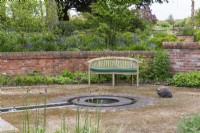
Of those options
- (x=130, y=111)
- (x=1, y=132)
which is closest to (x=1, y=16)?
(x=130, y=111)

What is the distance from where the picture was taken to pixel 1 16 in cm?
1326

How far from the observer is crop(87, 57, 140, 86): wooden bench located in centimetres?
1082

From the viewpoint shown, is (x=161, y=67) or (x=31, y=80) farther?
(x=161, y=67)

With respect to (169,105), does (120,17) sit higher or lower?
higher

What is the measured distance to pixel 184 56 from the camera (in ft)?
37.8

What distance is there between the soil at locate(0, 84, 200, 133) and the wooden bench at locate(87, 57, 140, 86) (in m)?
0.39

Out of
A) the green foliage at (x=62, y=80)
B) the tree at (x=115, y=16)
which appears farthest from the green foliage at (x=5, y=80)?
the tree at (x=115, y=16)

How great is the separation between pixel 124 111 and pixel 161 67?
14.2 feet

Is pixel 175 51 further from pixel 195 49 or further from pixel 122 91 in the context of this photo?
pixel 122 91

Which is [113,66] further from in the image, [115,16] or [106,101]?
[115,16]

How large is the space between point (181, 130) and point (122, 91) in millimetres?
5708

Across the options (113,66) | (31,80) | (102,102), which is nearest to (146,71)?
(113,66)

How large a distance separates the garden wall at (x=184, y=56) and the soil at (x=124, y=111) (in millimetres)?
1096

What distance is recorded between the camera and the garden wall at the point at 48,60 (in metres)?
11.7
